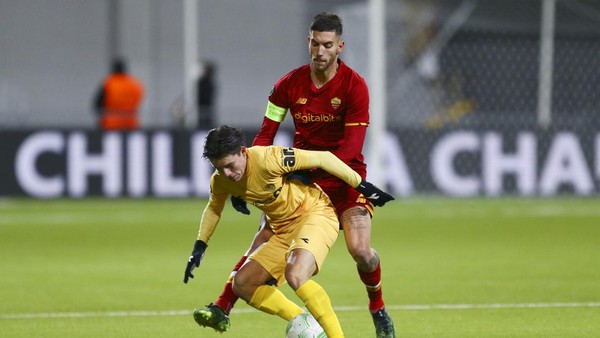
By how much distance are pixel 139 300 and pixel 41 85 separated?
60.5 feet

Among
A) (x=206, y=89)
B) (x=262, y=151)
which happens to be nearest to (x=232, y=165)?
(x=262, y=151)

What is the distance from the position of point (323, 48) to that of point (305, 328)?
1.79 metres

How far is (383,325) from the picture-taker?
813 centimetres

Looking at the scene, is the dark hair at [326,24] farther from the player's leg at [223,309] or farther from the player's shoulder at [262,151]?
the player's leg at [223,309]

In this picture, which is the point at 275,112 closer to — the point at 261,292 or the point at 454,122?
the point at 261,292

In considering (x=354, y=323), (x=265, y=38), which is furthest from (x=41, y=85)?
(x=354, y=323)

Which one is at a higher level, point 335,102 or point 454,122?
point 335,102

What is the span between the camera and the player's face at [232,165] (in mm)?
7273

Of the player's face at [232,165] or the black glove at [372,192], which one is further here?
the black glove at [372,192]

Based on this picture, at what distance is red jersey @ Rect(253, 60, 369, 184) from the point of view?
8.13 metres

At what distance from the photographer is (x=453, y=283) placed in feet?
36.2

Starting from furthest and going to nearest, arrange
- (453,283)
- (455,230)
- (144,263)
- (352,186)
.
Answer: (455,230) < (144,263) < (453,283) < (352,186)

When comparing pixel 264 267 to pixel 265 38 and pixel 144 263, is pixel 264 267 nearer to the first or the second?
pixel 144 263

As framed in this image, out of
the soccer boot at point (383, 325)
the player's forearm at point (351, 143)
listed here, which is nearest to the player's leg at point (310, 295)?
the soccer boot at point (383, 325)
